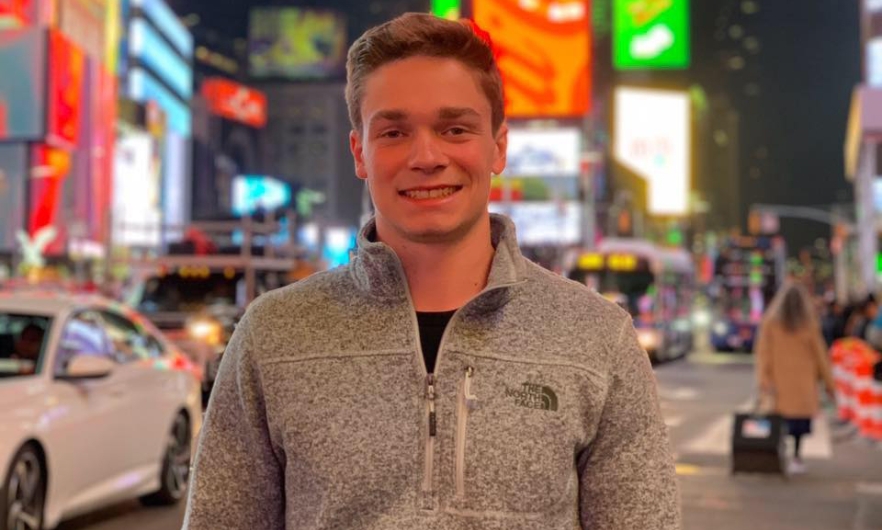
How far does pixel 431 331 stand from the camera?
2.54 meters

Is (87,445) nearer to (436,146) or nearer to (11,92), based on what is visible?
(436,146)

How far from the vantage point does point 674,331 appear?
41.5 m

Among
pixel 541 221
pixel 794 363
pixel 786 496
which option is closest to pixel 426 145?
pixel 786 496

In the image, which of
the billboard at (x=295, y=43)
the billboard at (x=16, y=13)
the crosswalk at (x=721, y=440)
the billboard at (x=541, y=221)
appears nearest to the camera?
the crosswalk at (x=721, y=440)

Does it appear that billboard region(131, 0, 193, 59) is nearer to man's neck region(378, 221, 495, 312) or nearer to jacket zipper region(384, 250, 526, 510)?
man's neck region(378, 221, 495, 312)

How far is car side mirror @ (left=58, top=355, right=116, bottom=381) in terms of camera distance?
30.3ft

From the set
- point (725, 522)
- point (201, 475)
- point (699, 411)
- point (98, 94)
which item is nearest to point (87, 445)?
point (725, 522)

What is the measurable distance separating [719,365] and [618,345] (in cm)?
3882

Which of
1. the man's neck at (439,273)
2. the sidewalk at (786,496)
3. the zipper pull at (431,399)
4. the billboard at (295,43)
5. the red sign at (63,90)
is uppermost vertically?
the billboard at (295,43)

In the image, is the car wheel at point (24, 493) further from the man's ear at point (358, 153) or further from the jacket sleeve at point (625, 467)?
the jacket sleeve at point (625, 467)

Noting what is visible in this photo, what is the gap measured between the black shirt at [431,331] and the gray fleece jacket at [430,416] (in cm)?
4

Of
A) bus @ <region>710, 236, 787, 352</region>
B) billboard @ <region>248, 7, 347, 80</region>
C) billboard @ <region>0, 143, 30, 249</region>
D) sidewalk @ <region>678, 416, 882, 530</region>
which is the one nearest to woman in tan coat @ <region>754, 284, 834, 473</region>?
sidewalk @ <region>678, 416, 882, 530</region>

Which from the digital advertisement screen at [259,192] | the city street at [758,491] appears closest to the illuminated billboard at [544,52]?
the city street at [758,491]

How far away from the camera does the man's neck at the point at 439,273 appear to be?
8.46 ft
